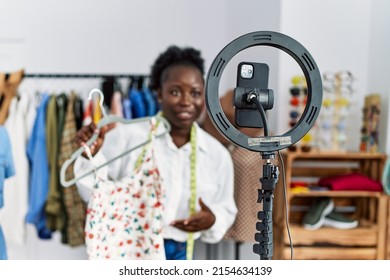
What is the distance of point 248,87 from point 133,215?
0.45 meters

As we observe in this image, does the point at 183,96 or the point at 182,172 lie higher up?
the point at 183,96

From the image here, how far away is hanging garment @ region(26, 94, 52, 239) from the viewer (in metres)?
1.27

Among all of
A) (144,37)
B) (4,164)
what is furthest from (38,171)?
(144,37)

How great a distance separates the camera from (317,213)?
123cm

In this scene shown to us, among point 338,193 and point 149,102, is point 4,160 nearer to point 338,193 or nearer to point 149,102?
point 149,102

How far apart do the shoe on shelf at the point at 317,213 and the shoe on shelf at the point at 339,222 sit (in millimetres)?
16

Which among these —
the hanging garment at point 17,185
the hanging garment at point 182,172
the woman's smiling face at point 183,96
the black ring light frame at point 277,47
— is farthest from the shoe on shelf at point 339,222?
the hanging garment at point 17,185

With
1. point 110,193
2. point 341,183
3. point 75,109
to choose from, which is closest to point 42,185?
point 75,109

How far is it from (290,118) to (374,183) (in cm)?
33

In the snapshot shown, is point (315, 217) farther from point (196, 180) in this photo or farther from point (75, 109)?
point (75, 109)

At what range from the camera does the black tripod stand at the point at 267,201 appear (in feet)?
1.53
